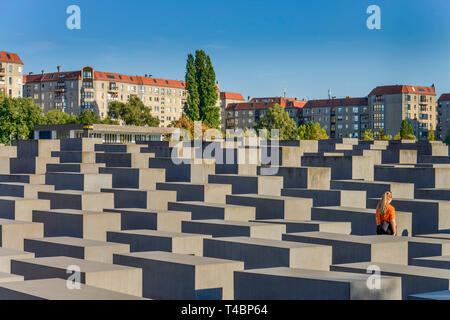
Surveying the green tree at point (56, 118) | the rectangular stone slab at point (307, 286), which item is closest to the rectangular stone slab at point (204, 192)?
the rectangular stone slab at point (307, 286)

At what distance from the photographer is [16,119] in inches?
3125

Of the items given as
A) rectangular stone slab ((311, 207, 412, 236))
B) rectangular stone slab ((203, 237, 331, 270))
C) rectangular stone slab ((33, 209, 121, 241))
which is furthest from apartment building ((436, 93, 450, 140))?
rectangular stone slab ((203, 237, 331, 270))

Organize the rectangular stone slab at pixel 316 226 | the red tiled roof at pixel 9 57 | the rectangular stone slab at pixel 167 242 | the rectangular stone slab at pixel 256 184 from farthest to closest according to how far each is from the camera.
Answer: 1. the red tiled roof at pixel 9 57
2. the rectangular stone slab at pixel 256 184
3. the rectangular stone slab at pixel 316 226
4. the rectangular stone slab at pixel 167 242

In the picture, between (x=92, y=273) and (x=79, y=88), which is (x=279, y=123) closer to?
(x=79, y=88)

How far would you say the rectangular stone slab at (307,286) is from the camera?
30.1 feet

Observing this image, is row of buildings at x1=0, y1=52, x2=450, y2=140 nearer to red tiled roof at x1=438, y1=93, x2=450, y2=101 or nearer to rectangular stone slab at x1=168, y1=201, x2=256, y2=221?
red tiled roof at x1=438, y1=93, x2=450, y2=101

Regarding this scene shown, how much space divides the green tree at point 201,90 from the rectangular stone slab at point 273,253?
5466cm

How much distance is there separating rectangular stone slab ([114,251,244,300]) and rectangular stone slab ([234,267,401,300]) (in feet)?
1.82

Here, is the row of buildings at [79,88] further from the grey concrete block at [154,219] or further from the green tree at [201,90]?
the grey concrete block at [154,219]

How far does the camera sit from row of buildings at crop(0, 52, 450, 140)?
409 feet

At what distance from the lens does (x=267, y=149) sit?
2814 centimetres

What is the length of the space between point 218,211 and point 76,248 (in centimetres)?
504
